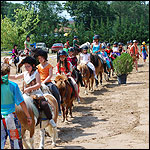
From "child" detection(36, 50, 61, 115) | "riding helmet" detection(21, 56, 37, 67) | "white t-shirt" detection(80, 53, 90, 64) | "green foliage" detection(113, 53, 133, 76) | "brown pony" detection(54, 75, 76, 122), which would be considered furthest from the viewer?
"green foliage" detection(113, 53, 133, 76)

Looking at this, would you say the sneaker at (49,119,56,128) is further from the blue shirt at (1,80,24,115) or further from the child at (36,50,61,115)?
the blue shirt at (1,80,24,115)

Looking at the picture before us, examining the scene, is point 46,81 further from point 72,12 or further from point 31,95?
point 72,12

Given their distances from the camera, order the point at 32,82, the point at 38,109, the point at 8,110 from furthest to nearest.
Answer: the point at 32,82
the point at 38,109
the point at 8,110

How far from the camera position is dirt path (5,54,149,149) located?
7.51 m

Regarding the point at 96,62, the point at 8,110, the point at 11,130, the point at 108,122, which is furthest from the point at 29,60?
the point at 96,62

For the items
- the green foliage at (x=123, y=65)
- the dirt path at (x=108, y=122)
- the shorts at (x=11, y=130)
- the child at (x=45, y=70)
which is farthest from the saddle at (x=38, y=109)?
the green foliage at (x=123, y=65)

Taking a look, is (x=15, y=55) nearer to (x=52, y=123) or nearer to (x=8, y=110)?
(x=52, y=123)

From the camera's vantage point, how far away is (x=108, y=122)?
31.8 feet

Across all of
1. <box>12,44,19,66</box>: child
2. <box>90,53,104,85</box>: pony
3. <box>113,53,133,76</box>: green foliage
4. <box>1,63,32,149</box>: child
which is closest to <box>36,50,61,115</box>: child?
<box>1,63,32,149</box>: child

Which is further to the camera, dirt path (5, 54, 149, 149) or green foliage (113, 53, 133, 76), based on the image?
green foliage (113, 53, 133, 76)

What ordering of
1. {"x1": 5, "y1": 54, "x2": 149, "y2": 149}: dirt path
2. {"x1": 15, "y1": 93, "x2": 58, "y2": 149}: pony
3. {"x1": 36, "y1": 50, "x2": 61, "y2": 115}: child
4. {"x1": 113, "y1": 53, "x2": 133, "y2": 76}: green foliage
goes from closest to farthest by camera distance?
1. {"x1": 15, "y1": 93, "x2": 58, "y2": 149}: pony
2. {"x1": 5, "y1": 54, "x2": 149, "y2": 149}: dirt path
3. {"x1": 36, "y1": 50, "x2": 61, "y2": 115}: child
4. {"x1": 113, "y1": 53, "x2": 133, "y2": 76}: green foliage

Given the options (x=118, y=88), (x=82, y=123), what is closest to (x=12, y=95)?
(x=82, y=123)

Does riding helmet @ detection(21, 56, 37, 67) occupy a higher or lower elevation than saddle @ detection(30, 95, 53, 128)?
higher

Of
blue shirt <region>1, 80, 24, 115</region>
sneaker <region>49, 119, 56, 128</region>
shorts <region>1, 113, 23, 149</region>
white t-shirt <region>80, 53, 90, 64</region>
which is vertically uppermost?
white t-shirt <region>80, 53, 90, 64</region>
